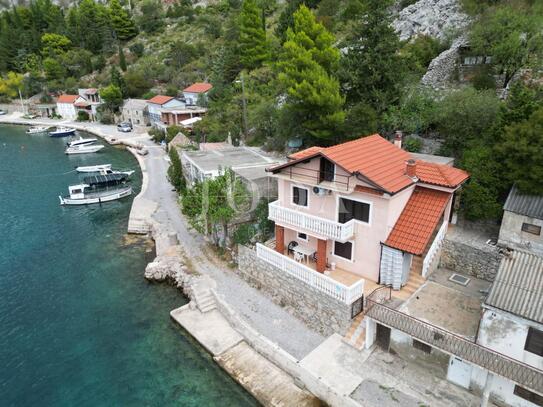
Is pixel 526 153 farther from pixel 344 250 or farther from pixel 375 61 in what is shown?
pixel 375 61

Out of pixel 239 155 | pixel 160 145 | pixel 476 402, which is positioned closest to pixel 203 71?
pixel 160 145

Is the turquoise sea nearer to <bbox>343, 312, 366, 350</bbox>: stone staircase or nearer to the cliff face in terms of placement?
<bbox>343, 312, 366, 350</bbox>: stone staircase

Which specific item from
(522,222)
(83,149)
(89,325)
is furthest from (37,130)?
(522,222)

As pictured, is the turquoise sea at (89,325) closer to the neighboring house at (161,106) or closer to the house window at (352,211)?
the house window at (352,211)

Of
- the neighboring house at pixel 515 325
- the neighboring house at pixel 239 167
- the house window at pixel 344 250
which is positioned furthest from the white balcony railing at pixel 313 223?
the neighboring house at pixel 515 325

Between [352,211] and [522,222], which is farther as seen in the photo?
[352,211]

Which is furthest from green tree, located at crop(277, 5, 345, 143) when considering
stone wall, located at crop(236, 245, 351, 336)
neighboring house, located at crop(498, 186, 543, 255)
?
neighboring house, located at crop(498, 186, 543, 255)
